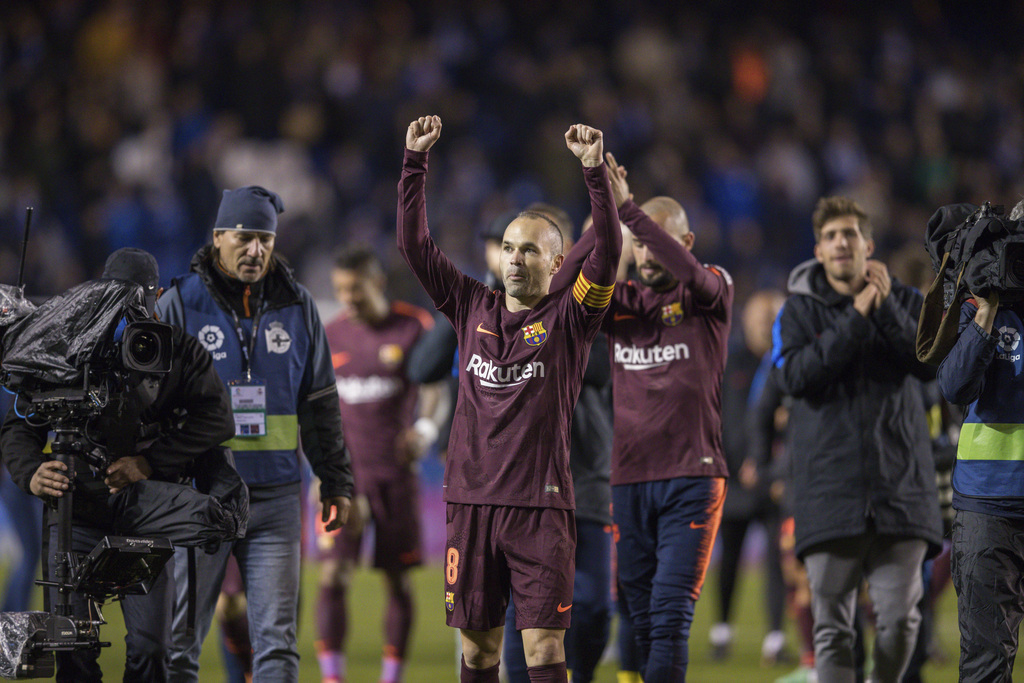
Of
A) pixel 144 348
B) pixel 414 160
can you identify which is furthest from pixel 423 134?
pixel 144 348

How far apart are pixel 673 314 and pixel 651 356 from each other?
0.22 meters

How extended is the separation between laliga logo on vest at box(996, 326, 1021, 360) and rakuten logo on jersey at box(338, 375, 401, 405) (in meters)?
4.17

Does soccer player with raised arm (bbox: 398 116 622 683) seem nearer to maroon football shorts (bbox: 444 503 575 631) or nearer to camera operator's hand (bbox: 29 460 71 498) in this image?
maroon football shorts (bbox: 444 503 575 631)

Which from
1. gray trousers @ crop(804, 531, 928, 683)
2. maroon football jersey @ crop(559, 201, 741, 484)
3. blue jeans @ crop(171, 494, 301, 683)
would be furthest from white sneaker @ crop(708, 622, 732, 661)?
blue jeans @ crop(171, 494, 301, 683)

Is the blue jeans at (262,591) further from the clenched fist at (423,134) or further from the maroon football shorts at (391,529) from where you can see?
the maroon football shorts at (391,529)

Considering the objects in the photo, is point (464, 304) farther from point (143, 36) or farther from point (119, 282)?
point (143, 36)

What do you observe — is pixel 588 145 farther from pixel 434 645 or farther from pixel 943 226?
pixel 434 645

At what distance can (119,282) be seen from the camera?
13.8ft

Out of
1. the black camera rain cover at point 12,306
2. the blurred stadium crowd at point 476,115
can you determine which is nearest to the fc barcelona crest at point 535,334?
the black camera rain cover at point 12,306

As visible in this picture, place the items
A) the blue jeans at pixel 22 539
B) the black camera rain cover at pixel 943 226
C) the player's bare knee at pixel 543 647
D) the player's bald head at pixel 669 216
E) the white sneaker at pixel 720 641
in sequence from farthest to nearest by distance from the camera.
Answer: the white sneaker at pixel 720 641 → the blue jeans at pixel 22 539 → the player's bald head at pixel 669 216 → the black camera rain cover at pixel 943 226 → the player's bare knee at pixel 543 647

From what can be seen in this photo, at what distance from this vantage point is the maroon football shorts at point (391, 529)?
6.88 meters

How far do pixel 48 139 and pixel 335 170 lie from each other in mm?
3537

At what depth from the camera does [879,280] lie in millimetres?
5199

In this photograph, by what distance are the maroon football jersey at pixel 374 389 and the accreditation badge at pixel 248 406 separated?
230 centimetres
